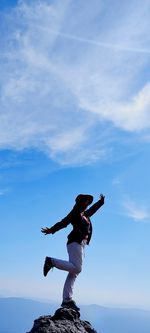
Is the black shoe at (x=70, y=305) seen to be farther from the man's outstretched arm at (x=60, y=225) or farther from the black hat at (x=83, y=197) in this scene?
the black hat at (x=83, y=197)

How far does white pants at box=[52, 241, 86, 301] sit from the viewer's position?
11.5 metres

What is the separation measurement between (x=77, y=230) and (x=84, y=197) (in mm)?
1023

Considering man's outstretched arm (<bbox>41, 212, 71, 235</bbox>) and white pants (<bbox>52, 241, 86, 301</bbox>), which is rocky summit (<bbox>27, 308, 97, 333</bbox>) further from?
man's outstretched arm (<bbox>41, 212, 71, 235</bbox>)

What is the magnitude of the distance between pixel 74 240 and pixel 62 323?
2.41 m

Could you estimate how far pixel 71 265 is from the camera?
11.5 m

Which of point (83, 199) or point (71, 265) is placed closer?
point (71, 265)

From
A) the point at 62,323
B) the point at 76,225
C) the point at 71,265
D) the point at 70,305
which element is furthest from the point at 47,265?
the point at 62,323

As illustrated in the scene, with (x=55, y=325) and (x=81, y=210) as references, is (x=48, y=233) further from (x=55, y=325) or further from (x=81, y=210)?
(x=55, y=325)

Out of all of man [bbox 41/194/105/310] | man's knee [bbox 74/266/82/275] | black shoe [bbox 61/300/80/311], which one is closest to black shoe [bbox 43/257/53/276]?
man [bbox 41/194/105/310]

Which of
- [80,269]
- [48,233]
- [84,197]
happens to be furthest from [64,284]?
[84,197]

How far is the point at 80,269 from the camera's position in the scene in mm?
11727

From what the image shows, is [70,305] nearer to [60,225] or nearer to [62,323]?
[62,323]

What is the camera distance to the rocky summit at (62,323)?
10117 mm

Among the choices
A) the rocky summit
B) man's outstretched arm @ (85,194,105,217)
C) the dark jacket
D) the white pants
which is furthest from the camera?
man's outstretched arm @ (85,194,105,217)
